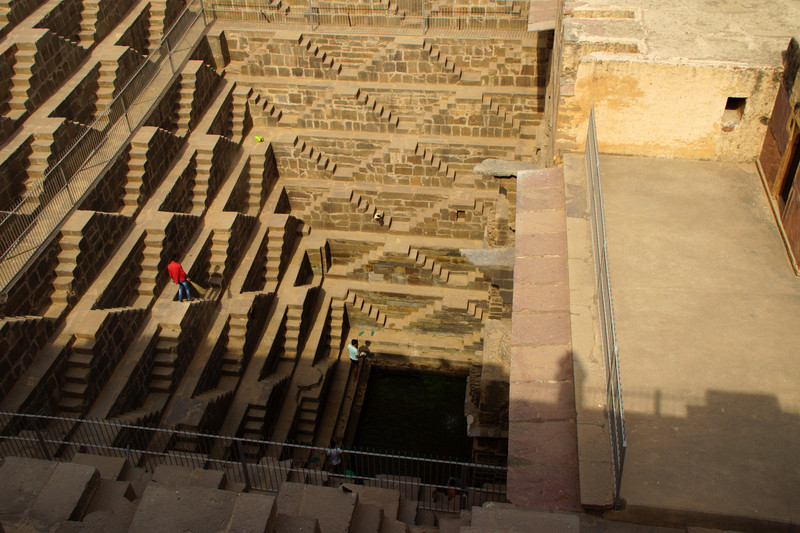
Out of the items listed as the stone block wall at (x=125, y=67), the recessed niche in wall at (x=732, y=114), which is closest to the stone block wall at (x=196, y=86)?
the stone block wall at (x=125, y=67)

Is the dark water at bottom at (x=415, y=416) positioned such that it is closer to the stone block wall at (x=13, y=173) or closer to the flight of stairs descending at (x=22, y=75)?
the stone block wall at (x=13, y=173)

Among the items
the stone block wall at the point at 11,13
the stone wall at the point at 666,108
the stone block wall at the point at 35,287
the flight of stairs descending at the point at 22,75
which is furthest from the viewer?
the stone block wall at the point at 11,13

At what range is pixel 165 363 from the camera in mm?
13859

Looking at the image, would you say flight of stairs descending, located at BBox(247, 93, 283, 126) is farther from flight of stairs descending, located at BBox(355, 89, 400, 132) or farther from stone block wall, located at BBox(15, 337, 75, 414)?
stone block wall, located at BBox(15, 337, 75, 414)

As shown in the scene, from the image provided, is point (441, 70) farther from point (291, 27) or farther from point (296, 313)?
point (296, 313)

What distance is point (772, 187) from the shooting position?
1003 cm

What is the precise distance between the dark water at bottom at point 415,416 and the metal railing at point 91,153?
783cm

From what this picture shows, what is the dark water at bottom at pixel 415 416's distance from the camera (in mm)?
15383

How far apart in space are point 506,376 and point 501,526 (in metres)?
5.67

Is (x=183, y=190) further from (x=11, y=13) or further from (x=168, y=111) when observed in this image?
(x=11, y=13)

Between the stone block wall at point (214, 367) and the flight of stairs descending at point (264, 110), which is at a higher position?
the flight of stairs descending at point (264, 110)

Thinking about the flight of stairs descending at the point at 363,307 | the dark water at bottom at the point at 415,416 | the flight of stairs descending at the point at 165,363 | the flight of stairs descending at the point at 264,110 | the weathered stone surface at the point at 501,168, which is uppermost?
the weathered stone surface at the point at 501,168

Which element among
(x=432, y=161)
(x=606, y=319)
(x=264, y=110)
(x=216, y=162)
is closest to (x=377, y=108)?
(x=432, y=161)

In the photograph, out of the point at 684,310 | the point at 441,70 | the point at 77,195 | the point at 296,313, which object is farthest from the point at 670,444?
the point at 441,70
